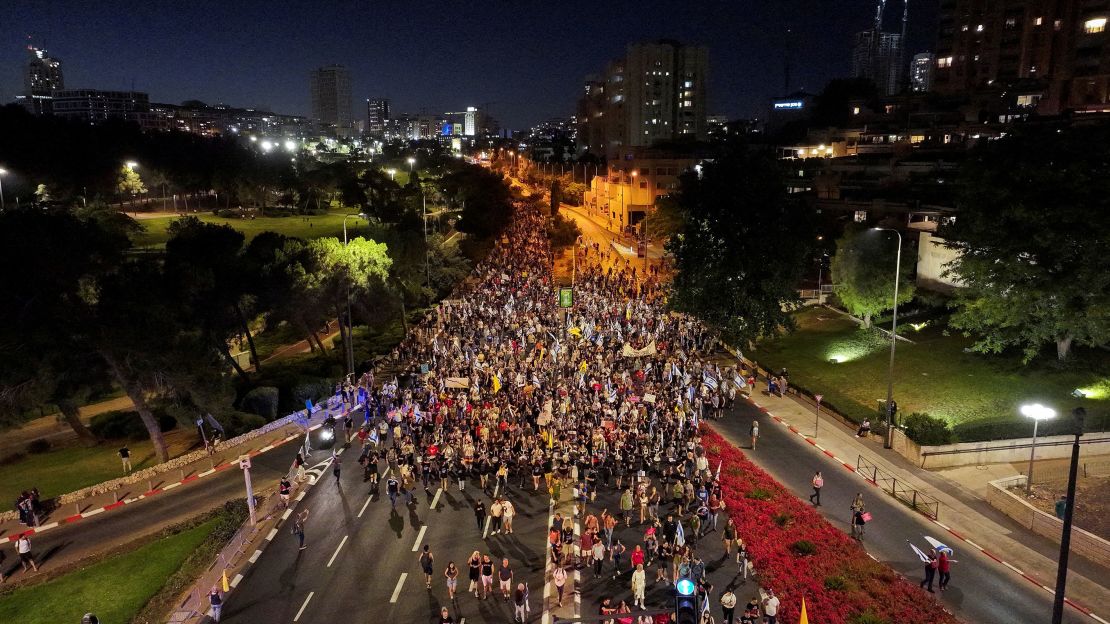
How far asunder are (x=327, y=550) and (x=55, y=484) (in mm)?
14088

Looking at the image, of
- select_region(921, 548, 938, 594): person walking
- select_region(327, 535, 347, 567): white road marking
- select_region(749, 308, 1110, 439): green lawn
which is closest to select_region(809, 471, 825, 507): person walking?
select_region(921, 548, 938, 594): person walking

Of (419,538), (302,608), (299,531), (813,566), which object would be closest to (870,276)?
(813,566)

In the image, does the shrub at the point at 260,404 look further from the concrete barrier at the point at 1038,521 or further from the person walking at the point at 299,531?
the concrete barrier at the point at 1038,521

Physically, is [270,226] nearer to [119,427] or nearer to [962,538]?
[119,427]

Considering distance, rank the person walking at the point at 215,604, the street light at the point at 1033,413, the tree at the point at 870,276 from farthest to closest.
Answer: the tree at the point at 870,276 < the street light at the point at 1033,413 < the person walking at the point at 215,604

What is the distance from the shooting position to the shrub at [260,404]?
33719 mm

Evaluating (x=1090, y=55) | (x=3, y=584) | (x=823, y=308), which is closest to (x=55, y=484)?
(x=3, y=584)

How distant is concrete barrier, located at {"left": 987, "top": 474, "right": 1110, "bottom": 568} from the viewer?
18047 mm

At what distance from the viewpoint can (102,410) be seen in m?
38.0

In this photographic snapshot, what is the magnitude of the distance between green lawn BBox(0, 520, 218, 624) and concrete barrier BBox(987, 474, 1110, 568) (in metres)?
24.1

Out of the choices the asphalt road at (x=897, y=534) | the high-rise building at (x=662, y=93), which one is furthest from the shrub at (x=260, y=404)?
the high-rise building at (x=662, y=93)

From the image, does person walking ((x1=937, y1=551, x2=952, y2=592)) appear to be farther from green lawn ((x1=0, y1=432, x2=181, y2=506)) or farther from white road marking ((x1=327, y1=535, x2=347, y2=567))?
green lawn ((x1=0, y1=432, x2=181, y2=506))

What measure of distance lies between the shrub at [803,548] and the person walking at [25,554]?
20.9 meters

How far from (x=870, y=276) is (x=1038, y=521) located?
20435mm
